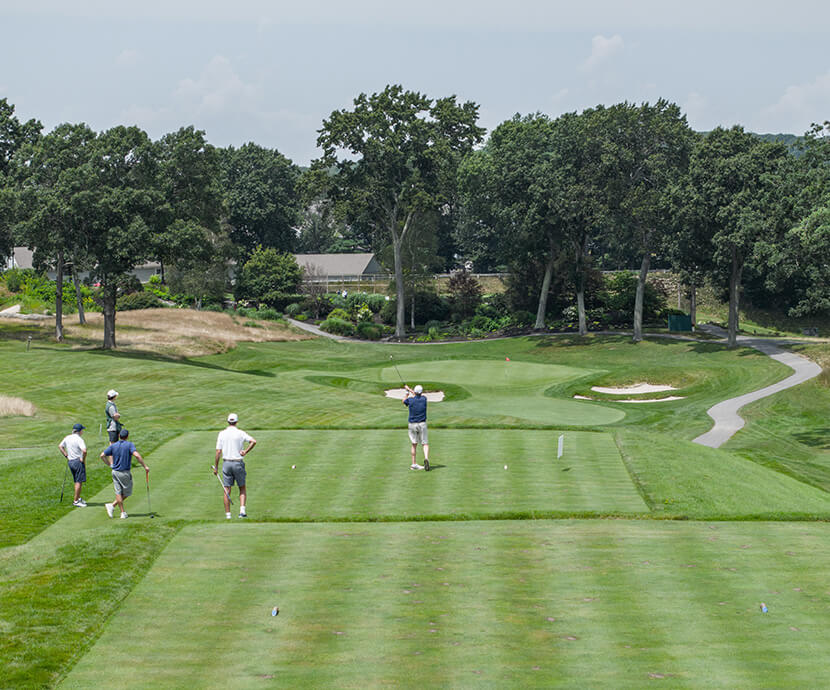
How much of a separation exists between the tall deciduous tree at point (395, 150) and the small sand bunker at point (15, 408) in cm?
5483

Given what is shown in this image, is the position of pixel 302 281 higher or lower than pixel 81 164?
lower

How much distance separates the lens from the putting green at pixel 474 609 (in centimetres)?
1096

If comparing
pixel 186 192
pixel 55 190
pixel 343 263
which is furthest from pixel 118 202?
pixel 343 263

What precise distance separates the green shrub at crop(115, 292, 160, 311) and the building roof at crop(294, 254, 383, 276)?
32.7 meters

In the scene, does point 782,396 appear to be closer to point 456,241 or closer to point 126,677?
point 126,677

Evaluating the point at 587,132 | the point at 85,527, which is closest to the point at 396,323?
the point at 587,132

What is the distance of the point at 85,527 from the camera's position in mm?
18312

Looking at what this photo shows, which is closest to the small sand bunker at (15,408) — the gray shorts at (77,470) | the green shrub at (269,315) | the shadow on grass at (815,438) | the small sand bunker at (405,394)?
the gray shorts at (77,470)

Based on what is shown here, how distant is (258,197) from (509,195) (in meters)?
69.5

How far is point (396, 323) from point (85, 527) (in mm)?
80844

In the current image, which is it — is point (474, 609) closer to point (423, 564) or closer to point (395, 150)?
point (423, 564)

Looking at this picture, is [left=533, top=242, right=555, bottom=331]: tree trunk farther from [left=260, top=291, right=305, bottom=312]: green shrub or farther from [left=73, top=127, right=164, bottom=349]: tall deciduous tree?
[left=73, top=127, right=164, bottom=349]: tall deciduous tree

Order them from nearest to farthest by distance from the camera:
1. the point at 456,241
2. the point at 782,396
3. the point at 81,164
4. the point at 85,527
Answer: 1. the point at 85,527
2. the point at 782,396
3. the point at 81,164
4. the point at 456,241

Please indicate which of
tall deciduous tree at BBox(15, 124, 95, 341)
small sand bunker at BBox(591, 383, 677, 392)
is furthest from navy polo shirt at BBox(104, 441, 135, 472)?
tall deciduous tree at BBox(15, 124, 95, 341)
